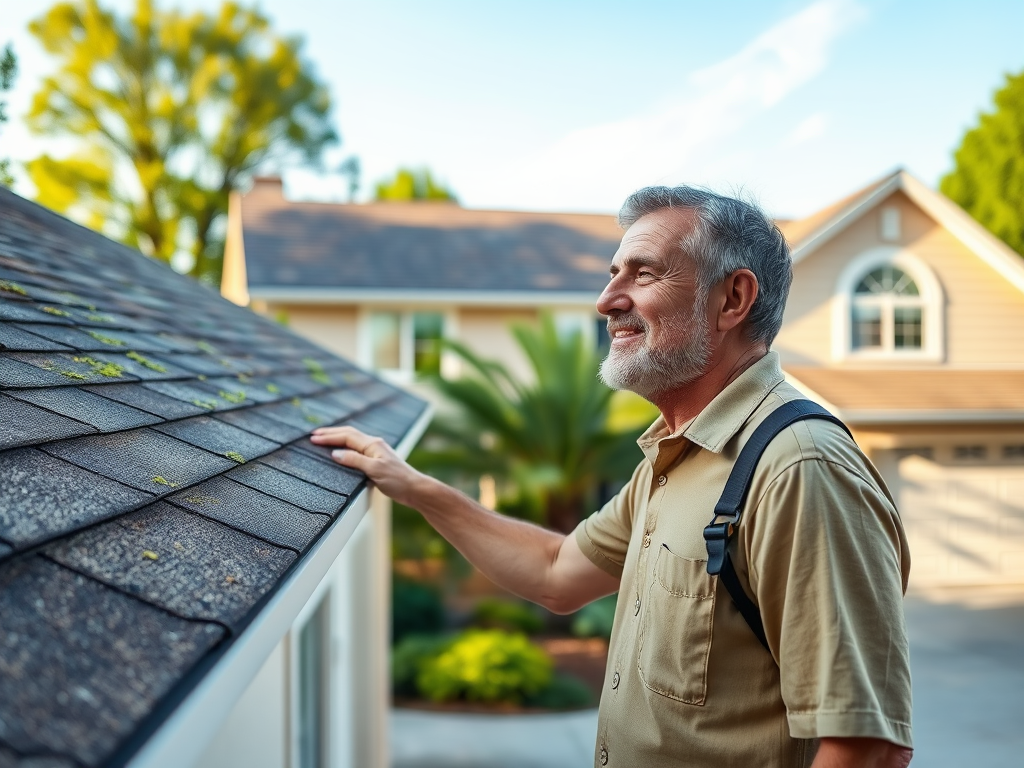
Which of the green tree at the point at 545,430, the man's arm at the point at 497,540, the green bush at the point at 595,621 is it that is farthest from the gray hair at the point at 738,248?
the green bush at the point at 595,621

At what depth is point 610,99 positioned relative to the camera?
16000 millimetres

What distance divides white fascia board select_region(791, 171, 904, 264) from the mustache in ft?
24.0

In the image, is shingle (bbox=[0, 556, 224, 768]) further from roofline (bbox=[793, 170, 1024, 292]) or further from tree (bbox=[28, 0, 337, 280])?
tree (bbox=[28, 0, 337, 280])

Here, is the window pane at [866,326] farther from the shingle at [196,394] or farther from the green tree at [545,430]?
the shingle at [196,394]

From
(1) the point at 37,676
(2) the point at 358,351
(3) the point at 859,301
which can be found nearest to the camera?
(1) the point at 37,676

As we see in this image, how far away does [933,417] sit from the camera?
6.38 metres

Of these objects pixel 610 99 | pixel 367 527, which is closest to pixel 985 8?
pixel 367 527

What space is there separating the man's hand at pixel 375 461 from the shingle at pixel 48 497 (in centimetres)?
99

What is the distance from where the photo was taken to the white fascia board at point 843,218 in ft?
29.2

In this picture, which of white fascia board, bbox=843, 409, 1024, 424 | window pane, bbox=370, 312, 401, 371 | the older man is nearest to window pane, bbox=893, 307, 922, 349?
white fascia board, bbox=843, 409, 1024, 424

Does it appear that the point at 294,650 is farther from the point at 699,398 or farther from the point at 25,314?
the point at 699,398

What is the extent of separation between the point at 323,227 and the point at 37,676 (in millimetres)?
15870

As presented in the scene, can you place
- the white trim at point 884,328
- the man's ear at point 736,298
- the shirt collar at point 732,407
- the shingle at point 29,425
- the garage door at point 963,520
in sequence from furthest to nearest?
the white trim at point 884,328, the garage door at point 963,520, the man's ear at point 736,298, the shirt collar at point 732,407, the shingle at point 29,425

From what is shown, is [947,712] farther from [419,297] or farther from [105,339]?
[419,297]
